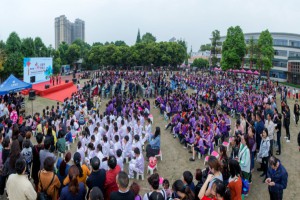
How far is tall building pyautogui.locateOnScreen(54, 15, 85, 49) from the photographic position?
122812mm

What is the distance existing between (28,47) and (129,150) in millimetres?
26341

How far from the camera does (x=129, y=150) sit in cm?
906

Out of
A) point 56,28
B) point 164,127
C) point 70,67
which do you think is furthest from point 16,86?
point 56,28

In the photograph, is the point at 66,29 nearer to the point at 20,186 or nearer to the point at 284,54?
the point at 284,54

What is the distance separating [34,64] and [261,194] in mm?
22272

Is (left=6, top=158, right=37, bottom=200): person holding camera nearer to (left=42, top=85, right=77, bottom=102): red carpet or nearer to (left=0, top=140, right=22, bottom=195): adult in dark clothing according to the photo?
(left=0, top=140, right=22, bottom=195): adult in dark clothing

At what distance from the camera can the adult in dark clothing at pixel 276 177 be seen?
5.18 meters

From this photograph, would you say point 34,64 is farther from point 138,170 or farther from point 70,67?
point 70,67

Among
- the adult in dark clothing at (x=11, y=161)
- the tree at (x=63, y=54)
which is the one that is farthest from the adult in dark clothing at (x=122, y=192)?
the tree at (x=63, y=54)

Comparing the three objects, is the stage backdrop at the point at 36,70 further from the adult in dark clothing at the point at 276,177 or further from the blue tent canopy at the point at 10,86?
the adult in dark clothing at the point at 276,177

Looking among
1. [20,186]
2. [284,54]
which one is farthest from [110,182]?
[284,54]

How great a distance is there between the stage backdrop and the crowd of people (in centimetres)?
647

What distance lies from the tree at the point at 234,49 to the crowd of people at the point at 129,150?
738 inches

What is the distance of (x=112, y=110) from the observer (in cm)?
1420
